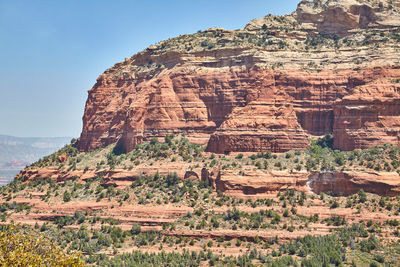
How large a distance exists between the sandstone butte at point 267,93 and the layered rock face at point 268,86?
0.54 feet

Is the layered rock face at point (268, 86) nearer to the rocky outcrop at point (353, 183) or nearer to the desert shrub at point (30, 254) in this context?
the rocky outcrop at point (353, 183)

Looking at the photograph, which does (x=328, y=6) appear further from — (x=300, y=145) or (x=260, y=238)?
(x=260, y=238)

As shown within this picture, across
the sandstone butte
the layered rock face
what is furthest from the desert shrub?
the layered rock face

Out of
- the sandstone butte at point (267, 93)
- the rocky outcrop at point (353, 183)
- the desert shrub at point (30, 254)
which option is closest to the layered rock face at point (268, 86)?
the sandstone butte at point (267, 93)

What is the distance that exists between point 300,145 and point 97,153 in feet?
115

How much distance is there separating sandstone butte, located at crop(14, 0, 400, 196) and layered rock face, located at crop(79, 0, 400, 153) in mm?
166

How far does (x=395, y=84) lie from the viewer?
6694 centimetres

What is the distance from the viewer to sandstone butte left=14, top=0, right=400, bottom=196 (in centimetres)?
6594

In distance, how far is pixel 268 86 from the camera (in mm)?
72438

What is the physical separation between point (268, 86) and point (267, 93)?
4.08 ft

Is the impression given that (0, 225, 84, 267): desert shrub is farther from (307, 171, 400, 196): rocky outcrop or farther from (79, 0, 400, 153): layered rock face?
(79, 0, 400, 153): layered rock face

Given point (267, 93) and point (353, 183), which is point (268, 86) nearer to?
point (267, 93)

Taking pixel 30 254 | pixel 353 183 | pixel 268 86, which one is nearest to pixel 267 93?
pixel 268 86

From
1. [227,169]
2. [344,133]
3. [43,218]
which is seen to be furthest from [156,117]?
[344,133]
